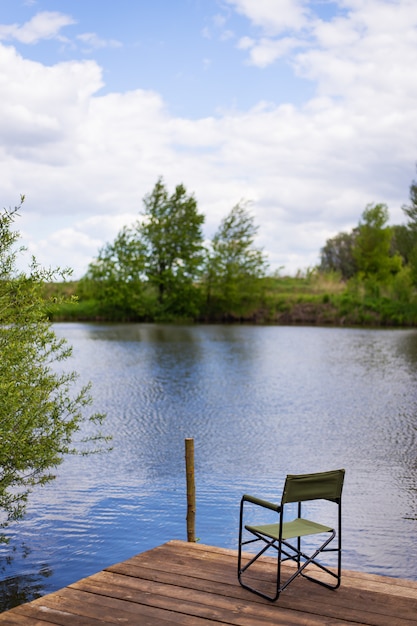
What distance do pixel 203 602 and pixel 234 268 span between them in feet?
150

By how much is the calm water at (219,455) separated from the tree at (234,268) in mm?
22543

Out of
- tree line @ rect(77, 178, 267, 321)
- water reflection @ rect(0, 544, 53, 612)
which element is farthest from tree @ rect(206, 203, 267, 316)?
water reflection @ rect(0, 544, 53, 612)

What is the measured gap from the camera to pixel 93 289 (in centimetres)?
5016

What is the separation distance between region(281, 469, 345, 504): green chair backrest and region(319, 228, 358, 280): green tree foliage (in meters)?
71.9

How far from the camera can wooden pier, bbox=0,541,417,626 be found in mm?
4871

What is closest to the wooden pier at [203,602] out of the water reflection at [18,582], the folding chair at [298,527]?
the folding chair at [298,527]

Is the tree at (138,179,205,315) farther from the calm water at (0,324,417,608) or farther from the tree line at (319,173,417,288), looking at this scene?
the calm water at (0,324,417,608)

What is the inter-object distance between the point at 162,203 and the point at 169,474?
41.1m

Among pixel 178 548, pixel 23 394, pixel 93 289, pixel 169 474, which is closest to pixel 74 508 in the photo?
pixel 169 474

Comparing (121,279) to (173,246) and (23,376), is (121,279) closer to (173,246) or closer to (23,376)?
(173,246)

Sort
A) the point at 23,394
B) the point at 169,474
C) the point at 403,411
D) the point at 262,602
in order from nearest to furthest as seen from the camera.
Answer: the point at 262,602
the point at 23,394
the point at 169,474
the point at 403,411

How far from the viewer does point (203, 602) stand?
16.8 ft

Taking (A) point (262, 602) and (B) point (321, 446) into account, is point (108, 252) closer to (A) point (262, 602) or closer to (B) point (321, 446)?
(B) point (321, 446)

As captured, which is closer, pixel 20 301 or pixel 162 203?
pixel 20 301
